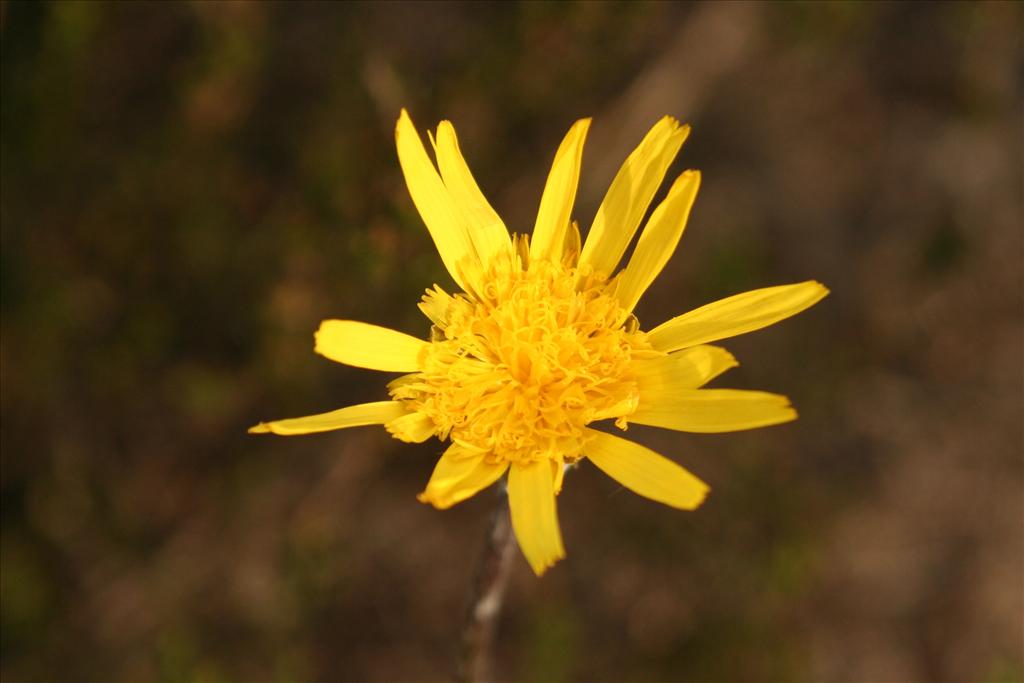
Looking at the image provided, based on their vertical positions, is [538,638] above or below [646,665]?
above

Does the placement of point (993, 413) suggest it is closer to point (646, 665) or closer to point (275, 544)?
point (646, 665)

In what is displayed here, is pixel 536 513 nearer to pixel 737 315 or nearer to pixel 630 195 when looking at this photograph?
pixel 737 315

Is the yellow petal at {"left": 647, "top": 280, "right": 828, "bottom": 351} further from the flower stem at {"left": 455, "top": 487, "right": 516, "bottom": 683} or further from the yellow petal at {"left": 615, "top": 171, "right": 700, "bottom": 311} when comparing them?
the flower stem at {"left": 455, "top": 487, "right": 516, "bottom": 683}

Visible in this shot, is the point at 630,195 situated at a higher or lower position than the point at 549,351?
higher

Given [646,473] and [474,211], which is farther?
[474,211]

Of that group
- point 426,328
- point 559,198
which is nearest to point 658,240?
point 559,198

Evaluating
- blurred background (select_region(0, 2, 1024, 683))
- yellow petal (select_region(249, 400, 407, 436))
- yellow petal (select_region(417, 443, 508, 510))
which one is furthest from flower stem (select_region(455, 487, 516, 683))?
blurred background (select_region(0, 2, 1024, 683))

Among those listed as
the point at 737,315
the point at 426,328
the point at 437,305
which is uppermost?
the point at 737,315

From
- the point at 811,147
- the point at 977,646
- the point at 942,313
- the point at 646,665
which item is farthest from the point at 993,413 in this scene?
the point at 646,665

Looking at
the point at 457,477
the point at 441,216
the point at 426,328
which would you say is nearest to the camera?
the point at 457,477
